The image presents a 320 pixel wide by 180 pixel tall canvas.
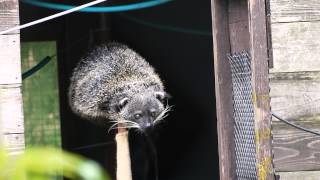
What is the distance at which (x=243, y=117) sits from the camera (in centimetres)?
288

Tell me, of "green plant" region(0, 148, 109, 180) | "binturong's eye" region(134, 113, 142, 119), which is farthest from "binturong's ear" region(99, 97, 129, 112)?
"green plant" region(0, 148, 109, 180)

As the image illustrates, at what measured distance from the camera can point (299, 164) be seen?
313 centimetres

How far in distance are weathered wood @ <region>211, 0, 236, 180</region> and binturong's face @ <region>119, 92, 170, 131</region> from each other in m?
1.66

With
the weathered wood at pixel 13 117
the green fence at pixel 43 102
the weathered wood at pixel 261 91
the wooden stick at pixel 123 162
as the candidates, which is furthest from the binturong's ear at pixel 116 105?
the weathered wood at pixel 261 91

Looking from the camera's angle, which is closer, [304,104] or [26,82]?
[304,104]

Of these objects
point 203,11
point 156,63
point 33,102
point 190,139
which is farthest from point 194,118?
point 33,102

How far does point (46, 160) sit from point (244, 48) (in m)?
2.41

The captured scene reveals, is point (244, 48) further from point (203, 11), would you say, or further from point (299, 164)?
point (203, 11)

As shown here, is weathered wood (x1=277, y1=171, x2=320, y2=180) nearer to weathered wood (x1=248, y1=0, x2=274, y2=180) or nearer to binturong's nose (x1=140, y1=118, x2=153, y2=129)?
weathered wood (x1=248, y1=0, x2=274, y2=180)

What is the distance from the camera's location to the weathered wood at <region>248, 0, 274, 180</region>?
250 cm

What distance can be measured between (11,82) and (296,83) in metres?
1.35

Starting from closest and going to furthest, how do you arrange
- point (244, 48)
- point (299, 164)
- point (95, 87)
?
point (244, 48)
point (299, 164)
point (95, 87)

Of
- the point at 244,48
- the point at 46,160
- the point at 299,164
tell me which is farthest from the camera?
the point at 299,164

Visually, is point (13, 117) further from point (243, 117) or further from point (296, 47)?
point (296, 47)
